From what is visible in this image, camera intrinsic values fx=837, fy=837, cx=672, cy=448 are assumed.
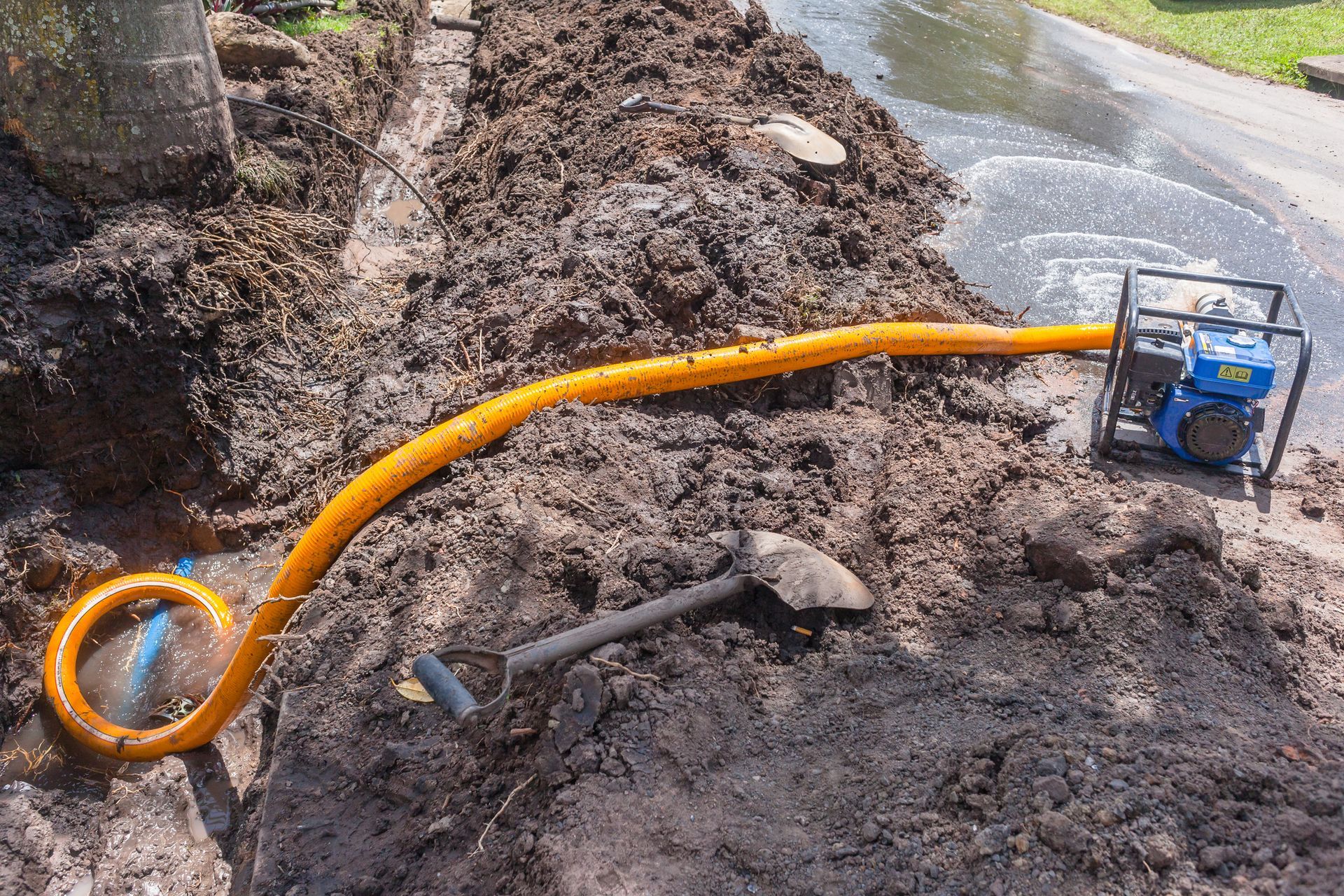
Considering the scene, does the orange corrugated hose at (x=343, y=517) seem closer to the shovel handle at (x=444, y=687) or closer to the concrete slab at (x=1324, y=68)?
the shovel handle at (x=444, y=687)

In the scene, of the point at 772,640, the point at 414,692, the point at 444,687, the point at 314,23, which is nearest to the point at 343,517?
the point at 414,692

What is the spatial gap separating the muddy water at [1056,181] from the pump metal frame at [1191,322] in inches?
34.1

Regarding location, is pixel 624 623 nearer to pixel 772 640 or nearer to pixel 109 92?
pixel 772 640

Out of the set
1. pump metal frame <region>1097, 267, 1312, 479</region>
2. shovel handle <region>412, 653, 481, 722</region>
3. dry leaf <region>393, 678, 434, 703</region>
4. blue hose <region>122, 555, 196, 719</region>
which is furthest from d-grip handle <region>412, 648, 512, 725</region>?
pump metal frame <region>1097, 267, 1312, 479</region>

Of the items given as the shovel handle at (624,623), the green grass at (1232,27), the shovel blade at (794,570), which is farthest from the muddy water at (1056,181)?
the shovel handle at (624,623)

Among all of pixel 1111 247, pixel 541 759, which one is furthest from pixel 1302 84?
pixel 541 759

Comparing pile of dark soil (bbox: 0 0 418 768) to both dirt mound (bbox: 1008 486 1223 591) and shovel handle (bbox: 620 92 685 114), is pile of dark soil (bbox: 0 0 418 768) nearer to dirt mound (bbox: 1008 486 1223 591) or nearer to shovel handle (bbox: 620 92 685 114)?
shovel handle (bbox: 620 92 685 114)

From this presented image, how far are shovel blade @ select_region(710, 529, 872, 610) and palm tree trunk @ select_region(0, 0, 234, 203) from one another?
369 cm

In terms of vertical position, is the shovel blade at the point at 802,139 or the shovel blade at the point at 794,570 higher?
the shovel blade at the point at 802,139

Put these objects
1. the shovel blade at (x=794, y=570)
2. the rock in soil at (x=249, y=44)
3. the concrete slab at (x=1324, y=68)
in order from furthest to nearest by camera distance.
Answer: the concrete slab at (x=1324, y=68)
the rock in soil at (x=249, y=44)
the shovel blade at (x=794, y=570)

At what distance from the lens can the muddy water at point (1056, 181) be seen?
5.76 m

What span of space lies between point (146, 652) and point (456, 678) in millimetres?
2921

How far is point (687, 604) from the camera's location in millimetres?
2730

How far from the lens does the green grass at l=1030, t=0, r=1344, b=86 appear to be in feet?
35.3
